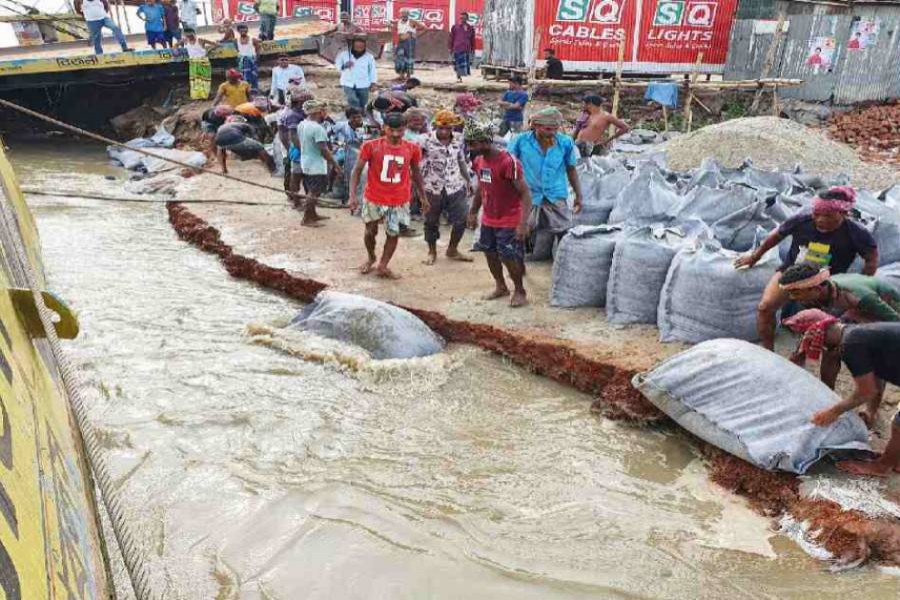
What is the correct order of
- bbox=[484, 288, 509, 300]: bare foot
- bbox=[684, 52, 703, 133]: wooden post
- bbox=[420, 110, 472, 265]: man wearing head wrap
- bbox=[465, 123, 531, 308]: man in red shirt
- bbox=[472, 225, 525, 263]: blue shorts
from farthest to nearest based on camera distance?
bbox=[684, 52, 703, 133]: wooden post, bbox=[420, 110, 472, 265]: man wearing head wrap, bbox=[484, 288, 509, 300]: bare foot, bbox=[472, 225, 525, 263]: blue shorts, bbox=[465, 123, 531, 308]: man in red shirt

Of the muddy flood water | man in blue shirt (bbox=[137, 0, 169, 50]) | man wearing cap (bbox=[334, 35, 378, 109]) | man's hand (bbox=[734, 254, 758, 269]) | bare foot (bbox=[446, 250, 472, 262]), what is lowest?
the muddy flood water

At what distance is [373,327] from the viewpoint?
479 cm

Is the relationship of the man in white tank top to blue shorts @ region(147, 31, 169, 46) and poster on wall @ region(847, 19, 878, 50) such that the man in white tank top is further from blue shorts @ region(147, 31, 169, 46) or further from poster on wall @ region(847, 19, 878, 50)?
poster on wall @ region(847, 19, 878, 50)

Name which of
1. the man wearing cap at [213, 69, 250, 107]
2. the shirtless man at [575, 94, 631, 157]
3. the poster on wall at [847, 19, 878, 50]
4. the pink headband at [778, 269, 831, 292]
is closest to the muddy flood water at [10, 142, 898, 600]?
the pink headband at [778, 269, 831, 292]

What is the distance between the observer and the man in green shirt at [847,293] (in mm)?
3416

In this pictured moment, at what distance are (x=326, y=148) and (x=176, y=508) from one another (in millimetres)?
4589

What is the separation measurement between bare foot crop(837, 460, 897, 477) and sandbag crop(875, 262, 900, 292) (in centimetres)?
133

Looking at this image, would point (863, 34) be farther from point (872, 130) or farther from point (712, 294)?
point (712, 294)

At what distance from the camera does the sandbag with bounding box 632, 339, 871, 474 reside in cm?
331

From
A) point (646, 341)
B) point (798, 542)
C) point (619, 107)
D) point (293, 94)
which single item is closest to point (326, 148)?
point (293, 94)

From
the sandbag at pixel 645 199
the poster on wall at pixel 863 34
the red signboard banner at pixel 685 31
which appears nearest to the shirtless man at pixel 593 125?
the sandbag at pixel 645 199

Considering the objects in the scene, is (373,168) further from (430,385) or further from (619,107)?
(619,107)

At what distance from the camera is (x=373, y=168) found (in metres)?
5.70

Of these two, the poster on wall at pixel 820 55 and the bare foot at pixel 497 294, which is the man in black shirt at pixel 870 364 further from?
the poster on wall at pixel 820 55
